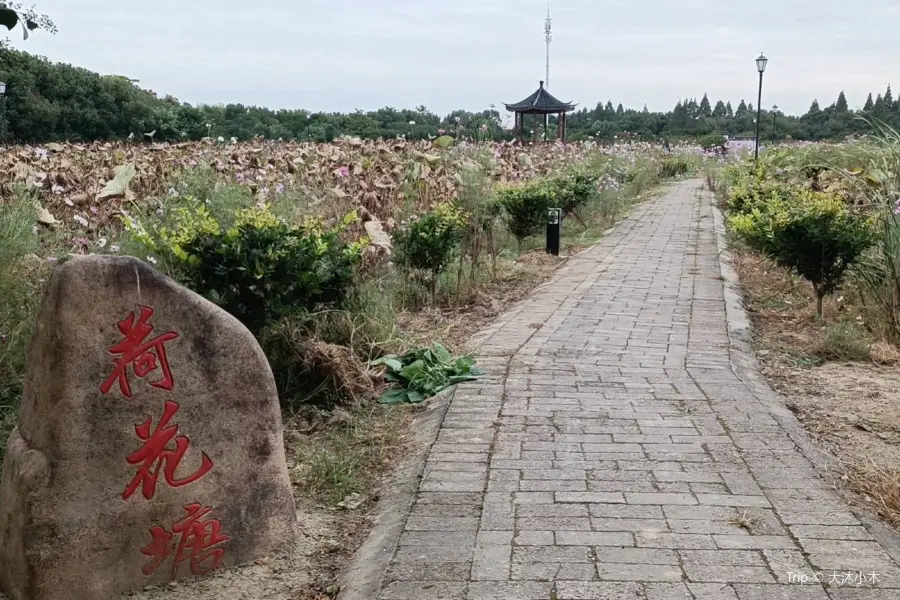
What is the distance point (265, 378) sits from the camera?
3.01 m

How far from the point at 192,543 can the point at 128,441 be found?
0.44 metres

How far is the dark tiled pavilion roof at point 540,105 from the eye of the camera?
1081 inches

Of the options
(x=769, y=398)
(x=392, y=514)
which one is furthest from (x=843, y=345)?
(x=392, y=514)

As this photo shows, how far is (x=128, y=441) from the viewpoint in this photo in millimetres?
2717

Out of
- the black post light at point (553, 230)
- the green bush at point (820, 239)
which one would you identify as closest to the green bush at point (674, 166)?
the black post light at point (553, 230)

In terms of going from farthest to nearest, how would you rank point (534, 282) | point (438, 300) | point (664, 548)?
point (534, 282) < point (438, 300) < point (664, 548)

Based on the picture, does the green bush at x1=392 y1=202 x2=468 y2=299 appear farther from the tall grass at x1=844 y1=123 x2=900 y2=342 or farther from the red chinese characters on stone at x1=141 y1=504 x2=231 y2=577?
the red chinese characters on stone at x1=141 y1=504 x2=231 y2=577

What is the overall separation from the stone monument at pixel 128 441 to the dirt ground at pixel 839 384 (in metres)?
2.47

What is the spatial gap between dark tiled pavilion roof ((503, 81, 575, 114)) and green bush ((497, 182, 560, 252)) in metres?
17.1

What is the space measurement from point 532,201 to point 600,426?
6479 mm

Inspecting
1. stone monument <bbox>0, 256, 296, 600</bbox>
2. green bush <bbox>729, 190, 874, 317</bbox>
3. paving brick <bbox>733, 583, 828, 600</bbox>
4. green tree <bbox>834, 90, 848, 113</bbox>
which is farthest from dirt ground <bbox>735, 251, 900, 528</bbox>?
green tree <bbox>834, 90, 848, 113</bbox>

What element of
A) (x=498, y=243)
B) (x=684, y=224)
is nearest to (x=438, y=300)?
(x=498, y=243)

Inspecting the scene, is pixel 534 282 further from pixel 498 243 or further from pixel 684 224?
pixel 684 224

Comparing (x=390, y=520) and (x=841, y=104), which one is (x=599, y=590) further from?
(x=841, y=104)
